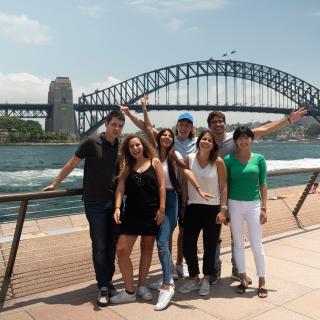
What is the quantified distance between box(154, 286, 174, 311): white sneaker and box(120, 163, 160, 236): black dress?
0.47m

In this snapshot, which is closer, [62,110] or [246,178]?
[246,178]

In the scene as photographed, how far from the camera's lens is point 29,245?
444cm

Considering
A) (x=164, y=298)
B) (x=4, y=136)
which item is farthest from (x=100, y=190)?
(x=4, y=136)

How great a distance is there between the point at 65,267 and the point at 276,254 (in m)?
2.27

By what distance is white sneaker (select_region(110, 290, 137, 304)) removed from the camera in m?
3.47

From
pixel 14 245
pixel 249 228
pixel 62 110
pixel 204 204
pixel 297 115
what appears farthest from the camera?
pixel 62 110

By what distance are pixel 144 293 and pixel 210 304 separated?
526mm

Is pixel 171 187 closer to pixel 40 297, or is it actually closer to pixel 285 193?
pixel 40 297

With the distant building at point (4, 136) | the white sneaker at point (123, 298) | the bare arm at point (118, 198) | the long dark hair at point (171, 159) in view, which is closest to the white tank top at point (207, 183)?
the long dark hair at point (171, 159)

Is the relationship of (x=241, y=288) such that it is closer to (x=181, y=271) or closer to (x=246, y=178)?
(x=181, y=271)

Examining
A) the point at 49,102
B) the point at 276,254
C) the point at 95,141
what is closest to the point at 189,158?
the point at 95,141

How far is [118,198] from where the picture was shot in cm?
345

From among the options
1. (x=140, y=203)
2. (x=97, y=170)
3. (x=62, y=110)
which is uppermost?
(x=62, y=110)

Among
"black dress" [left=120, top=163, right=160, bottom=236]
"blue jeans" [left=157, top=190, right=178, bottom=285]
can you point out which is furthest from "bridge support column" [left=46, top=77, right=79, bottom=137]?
"black dress" [left=120, top=163, right=160, bottom=236]
